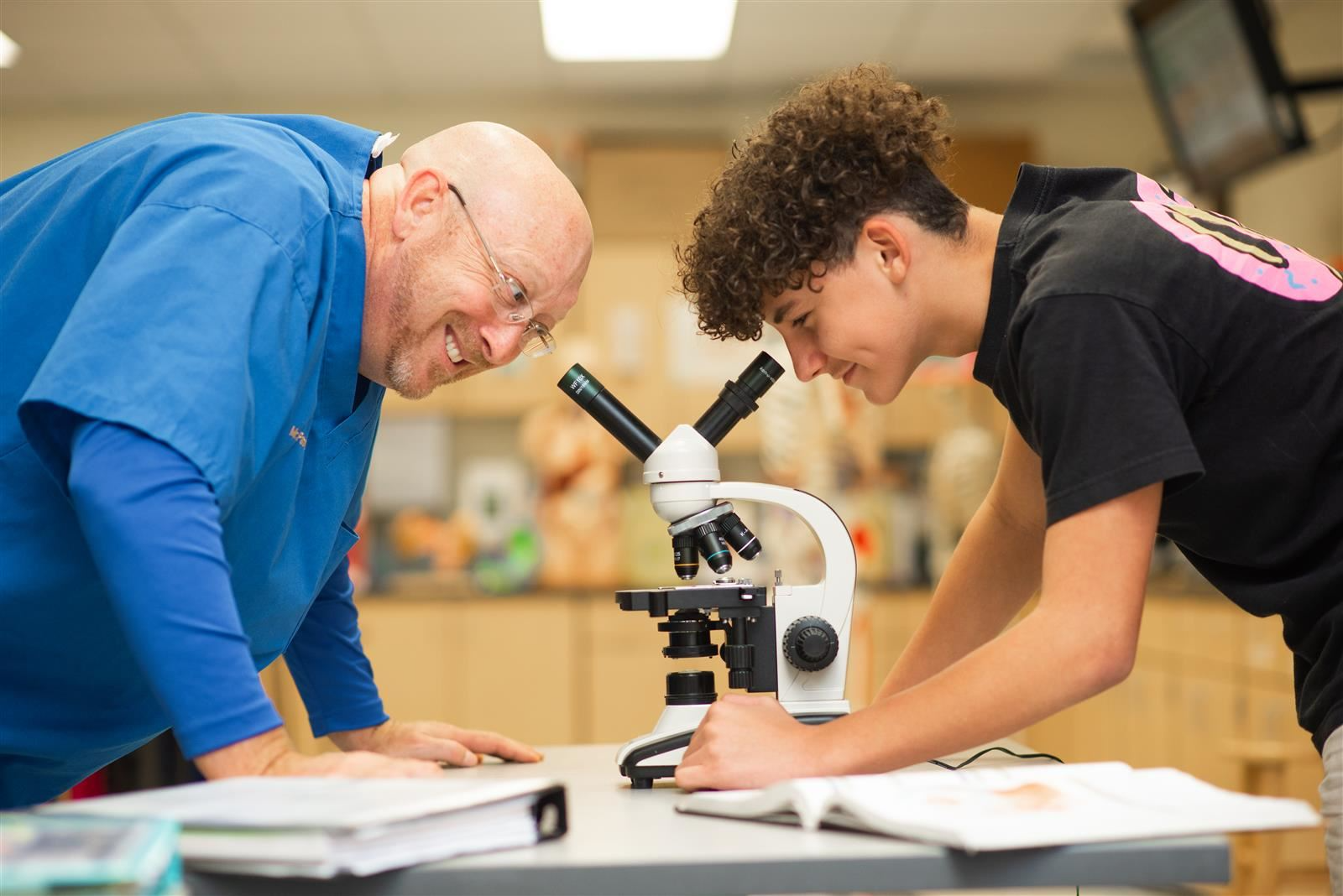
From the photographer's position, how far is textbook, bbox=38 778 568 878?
0.76 m

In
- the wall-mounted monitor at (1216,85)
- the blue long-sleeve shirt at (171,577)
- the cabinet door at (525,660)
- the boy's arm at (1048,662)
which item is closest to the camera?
the blue long-sleeve shirt at (171,577)

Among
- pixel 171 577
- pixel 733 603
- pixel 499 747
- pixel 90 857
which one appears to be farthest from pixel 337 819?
pixel 499 747

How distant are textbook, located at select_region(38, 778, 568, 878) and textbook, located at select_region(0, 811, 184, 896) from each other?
4cm

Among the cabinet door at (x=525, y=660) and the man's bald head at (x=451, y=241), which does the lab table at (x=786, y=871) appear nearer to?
the man's bald head at (x=451, y=241)

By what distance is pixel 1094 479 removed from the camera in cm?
99

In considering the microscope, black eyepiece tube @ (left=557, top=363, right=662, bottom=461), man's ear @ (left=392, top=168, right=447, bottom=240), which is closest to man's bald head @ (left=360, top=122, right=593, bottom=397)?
man's ear @ (left=392, top=168, right=447, bottom=240)

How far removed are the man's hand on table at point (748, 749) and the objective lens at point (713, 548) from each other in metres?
0.20

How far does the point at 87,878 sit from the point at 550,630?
159 inches

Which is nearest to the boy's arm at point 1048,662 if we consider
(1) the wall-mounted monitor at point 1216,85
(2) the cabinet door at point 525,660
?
(1) the wall-mounted monitor at point 1216,85

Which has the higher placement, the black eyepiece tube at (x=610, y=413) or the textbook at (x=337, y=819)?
the black eyepiece tube at (x=610, y=413)

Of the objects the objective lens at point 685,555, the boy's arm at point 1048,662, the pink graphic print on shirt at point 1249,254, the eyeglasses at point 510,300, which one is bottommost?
the boy's arm at point 1048,662

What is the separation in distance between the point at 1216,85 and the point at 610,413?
2971mm

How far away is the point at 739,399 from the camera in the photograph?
142 centimetres

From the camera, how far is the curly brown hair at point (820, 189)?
131 centimetres
